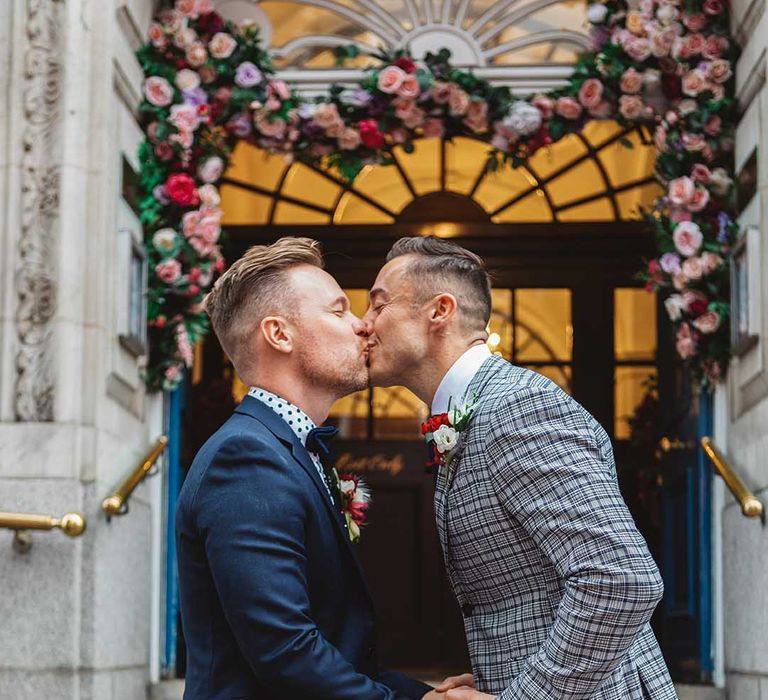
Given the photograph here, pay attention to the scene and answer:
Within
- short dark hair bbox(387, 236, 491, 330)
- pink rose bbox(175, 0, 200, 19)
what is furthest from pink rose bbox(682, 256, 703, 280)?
short dark hair bbox(387, 236, 491, 330)

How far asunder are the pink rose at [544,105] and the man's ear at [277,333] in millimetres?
4471

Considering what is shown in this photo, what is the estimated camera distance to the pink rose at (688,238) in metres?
7.00

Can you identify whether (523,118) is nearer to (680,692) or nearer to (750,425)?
(750,425)

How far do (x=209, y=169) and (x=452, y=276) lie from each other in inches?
165

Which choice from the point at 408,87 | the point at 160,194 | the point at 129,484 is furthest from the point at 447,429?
the point at 408,87

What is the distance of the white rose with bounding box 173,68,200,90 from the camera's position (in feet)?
24.1

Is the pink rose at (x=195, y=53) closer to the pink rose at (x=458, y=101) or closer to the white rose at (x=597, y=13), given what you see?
the pink rose at (x=458, y=101)

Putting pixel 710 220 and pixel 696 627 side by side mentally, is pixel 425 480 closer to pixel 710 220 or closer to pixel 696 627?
pixel 696 627

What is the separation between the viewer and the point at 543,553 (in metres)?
3.02

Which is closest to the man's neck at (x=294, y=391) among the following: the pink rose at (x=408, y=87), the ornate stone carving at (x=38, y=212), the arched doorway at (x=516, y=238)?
the ornate stone carving at (x=38, y=212)

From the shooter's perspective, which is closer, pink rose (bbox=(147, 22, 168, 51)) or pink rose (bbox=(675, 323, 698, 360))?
pink rose (bbox=(675, 323, 698, 360))

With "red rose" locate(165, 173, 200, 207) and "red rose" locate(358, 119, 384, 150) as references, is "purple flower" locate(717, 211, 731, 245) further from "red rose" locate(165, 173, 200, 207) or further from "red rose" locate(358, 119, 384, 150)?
"red rose" locate(165, 173, 200, 207)

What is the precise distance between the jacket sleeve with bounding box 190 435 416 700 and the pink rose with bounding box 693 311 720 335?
4270mm

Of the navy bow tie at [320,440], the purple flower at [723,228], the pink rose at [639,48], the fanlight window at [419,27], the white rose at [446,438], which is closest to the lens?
the white rose at [446,438]
